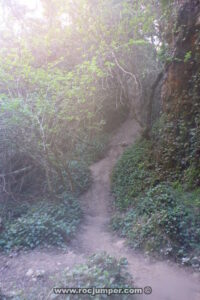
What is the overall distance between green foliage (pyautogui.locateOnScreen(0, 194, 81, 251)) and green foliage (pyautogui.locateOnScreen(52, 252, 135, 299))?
222 centimetres

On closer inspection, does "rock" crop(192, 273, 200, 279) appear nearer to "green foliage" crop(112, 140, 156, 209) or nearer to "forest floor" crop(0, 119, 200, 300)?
"forest floor" crop(0, 119, 200, 300)

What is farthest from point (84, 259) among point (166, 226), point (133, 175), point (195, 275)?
point (133, 175)

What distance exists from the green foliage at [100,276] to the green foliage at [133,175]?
4.01 metres

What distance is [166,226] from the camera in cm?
501

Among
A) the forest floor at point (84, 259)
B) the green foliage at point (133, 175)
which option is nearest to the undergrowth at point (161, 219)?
the green foliage at point (133, 175)

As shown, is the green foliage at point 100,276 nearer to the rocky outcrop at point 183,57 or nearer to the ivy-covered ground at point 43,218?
the ivy-covered ground at point 43,218

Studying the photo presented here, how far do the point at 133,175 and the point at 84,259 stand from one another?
4.50m

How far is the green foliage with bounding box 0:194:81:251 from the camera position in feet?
18.2

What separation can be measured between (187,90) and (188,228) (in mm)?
4023

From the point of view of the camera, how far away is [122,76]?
11.7m

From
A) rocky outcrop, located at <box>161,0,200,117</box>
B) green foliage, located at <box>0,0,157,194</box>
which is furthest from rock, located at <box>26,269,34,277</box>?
rocky outcrop, located at <box>161,0,200,117</box>

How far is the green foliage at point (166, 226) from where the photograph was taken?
4688 mm

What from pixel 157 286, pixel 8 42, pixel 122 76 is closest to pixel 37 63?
pixel 8 42

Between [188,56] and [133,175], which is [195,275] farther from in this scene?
[188,56]
